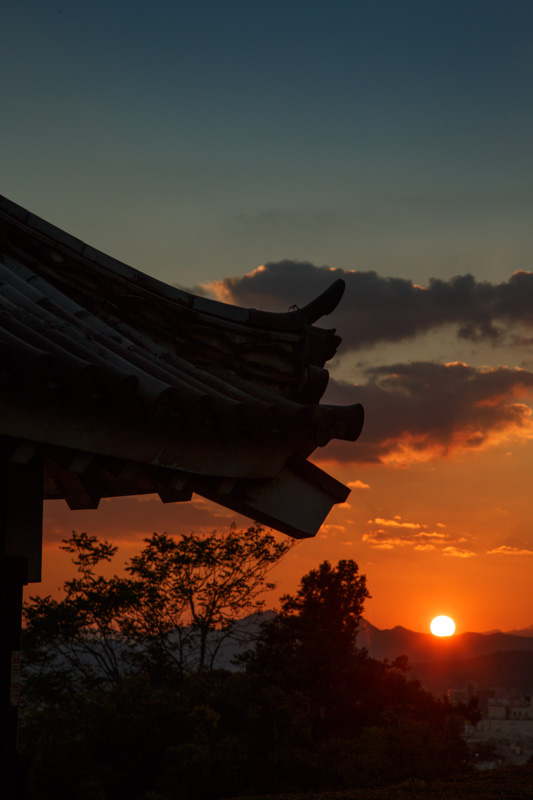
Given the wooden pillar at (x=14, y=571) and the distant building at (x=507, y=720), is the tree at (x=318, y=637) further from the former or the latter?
the distant building at (x=507, y=720)

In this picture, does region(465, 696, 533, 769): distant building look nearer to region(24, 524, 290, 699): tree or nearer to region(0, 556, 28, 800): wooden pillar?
region(24, 524, 290, 699): tree

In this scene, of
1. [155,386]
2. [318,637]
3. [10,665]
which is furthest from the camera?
[318,637]

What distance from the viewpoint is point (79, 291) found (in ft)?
16.6

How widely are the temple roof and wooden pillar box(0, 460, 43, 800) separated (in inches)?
16.8

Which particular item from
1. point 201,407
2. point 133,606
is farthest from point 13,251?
point 133,606

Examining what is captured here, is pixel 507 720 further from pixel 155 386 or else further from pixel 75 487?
pixel 155 386

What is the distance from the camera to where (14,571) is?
15.0ft

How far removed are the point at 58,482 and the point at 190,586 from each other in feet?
63.9

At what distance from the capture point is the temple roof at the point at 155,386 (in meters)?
3.71

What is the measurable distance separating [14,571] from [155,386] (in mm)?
1525

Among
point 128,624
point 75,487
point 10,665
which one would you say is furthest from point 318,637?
point 10,665

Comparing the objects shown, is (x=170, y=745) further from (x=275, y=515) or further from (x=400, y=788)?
(x=275, y=515)

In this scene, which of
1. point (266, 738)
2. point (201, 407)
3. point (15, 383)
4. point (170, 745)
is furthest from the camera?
point (266, 738)

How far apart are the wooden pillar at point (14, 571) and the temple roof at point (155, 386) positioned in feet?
1.40
